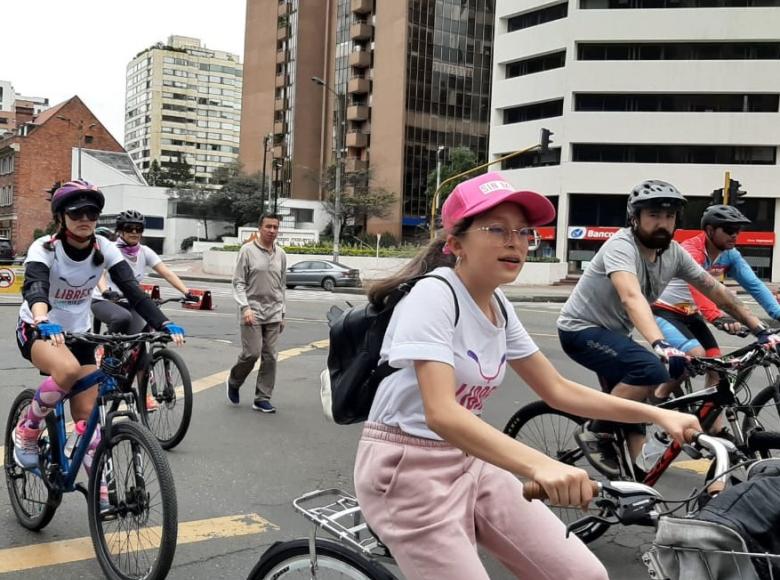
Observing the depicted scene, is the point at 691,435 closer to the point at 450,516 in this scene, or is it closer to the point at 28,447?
the point at 450,516

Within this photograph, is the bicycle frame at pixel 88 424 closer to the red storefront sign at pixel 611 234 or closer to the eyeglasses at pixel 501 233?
the eyeglasses at pixel 501 233

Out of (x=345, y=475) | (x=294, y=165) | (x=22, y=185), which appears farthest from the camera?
(x=294, y=165)

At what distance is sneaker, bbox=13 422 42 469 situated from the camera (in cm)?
400

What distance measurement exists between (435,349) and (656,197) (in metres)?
2.56

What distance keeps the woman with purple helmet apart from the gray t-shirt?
2.25 metres

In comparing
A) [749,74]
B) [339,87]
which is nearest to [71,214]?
[749,74]

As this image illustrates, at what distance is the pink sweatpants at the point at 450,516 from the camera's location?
196cm

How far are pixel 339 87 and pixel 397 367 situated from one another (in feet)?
256

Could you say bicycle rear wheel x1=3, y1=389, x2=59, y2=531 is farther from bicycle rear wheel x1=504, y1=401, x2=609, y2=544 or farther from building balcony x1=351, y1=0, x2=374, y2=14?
building balcony x1=351, y1=0, x2=374, y2=14

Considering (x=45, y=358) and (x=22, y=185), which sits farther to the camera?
(x=22, y=185)

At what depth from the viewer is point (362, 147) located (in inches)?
2908

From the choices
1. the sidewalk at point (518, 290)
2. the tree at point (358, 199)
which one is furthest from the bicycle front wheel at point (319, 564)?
the tree at point (358, 199)

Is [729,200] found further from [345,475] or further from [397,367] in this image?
[397,367]

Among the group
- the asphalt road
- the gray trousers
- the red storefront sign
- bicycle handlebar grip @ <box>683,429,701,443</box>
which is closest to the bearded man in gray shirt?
the asphalt road
